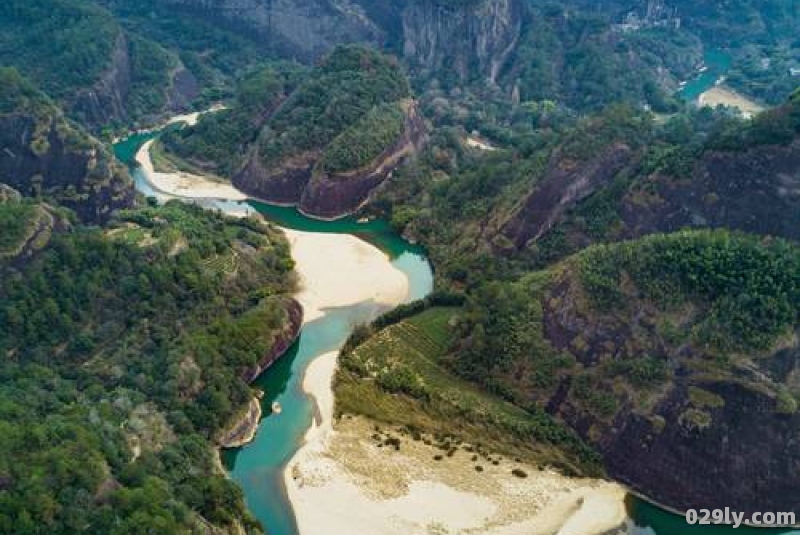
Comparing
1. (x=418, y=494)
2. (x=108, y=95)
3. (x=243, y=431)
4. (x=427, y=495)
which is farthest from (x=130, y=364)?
(x=108, y=95)

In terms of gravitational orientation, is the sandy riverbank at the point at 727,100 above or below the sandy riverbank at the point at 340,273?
above

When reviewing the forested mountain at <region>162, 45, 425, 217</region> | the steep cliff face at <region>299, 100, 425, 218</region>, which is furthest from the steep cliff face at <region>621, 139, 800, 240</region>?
the forested mountain at <region>162, 45, 425, 217</region>

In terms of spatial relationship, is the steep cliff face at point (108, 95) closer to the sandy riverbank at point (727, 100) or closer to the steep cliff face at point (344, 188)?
the steep cliff face at point (344, 188)

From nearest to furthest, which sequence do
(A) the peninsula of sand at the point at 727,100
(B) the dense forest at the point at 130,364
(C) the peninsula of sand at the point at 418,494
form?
1. (B) the dense forest at the point at 130,364
2. (C) the peninsula of sand at the point at 418,494
3. (A) the peninsula of sand at the point at 727,100

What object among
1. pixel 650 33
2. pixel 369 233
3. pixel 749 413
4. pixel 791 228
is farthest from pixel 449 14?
pixel 749 413

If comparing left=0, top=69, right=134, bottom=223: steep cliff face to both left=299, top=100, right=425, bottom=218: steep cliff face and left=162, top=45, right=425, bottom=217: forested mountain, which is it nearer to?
left=299, top=100, right=425, bottom=218: steep cliff face

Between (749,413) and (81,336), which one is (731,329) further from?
(81,336)

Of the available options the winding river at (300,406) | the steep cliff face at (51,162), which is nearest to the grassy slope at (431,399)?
the winding river at (300,406)
